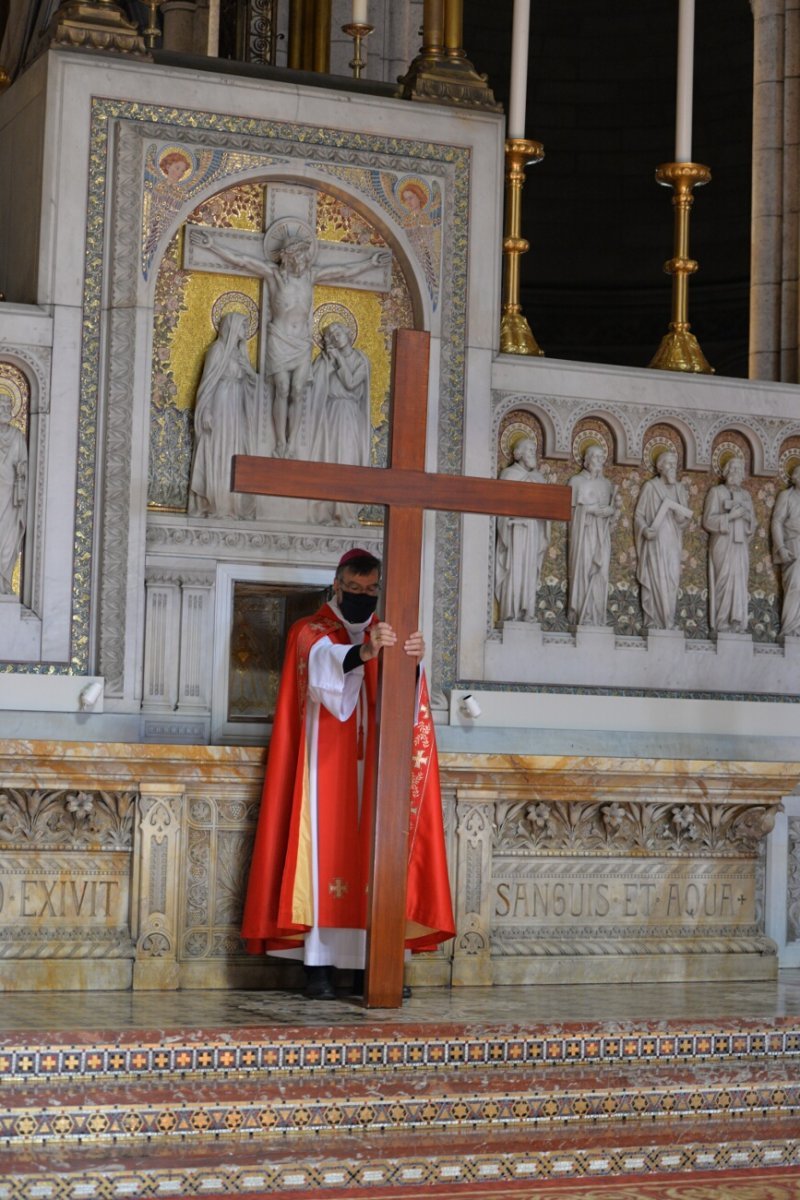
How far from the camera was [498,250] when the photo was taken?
9.53 metres

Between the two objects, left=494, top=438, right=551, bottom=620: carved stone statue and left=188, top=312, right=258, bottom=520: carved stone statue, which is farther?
left=494, top=438, right=551, bottom=620: carved stone statue

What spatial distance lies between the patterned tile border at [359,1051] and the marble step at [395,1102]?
4cm

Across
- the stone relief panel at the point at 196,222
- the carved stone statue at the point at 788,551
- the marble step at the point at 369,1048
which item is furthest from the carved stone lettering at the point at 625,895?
the marble step at the point at 369,1048

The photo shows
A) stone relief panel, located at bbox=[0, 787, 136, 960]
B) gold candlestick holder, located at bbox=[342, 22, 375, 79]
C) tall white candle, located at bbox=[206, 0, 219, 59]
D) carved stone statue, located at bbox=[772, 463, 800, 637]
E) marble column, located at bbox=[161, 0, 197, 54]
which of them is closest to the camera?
stone relief panel, located at bbox=[0, 787, 136, 960]

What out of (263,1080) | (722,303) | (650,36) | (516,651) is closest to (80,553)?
(516,651)

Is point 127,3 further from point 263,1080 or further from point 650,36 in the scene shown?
point 263,1080

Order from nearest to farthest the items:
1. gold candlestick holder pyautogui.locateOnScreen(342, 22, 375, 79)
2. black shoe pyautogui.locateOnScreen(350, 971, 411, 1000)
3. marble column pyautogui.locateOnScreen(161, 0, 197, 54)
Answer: black shoe pyautogui.locateOnScreen(350, 971, 411, 1000) < gold candlestick holder pyautogui.locateOnScreen(342, 22, 375, 79) < marble column pyautogui.locateOnScreen(161, 0, 197, 54)

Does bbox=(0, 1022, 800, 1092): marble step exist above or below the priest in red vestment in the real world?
below

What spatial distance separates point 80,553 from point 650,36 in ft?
30.6

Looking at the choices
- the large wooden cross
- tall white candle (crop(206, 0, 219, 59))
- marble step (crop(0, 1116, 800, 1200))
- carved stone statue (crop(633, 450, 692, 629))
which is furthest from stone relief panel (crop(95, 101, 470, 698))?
tall white candle (crop(206, 0, 219, 59))

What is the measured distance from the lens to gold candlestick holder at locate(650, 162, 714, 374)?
9852mm

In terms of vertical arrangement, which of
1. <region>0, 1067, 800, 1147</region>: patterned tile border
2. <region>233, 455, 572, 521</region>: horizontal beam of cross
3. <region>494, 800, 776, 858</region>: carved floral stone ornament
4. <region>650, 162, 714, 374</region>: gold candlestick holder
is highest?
<region>650, 162, 714, 374</region>: gold candlestick holder

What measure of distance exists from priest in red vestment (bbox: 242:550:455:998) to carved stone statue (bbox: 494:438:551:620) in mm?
1122

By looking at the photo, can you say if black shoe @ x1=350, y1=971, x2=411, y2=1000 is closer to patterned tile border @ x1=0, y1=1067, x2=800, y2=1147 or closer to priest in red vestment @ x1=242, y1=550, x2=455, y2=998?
priest in red vestment @ x1=242, y1=550, x2=455, y2=998
